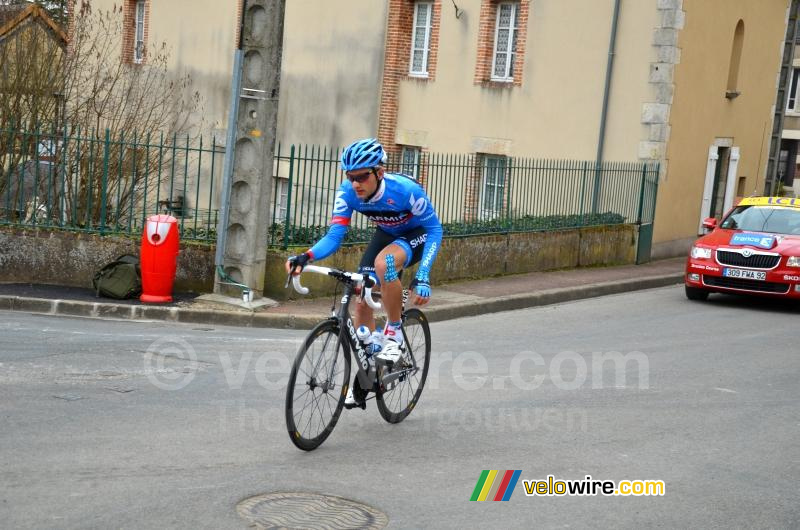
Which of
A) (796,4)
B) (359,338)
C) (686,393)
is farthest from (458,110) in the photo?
(359,338)

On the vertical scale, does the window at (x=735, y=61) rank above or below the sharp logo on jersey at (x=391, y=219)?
above

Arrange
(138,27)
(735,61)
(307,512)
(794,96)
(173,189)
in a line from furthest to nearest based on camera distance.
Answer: (794,96), (138,27), (735,61), (173,189), (307,512)

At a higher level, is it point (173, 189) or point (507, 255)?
point (173, 189)

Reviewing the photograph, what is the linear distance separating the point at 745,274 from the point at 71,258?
949 centimetres

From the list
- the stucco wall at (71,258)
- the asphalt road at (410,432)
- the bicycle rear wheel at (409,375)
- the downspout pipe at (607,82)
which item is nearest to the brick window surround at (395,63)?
the downspout pipe at (607,82)

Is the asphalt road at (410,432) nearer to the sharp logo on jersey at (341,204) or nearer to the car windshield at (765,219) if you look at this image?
the sharp logo on jersey at (341,204)

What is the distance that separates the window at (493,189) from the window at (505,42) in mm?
6300

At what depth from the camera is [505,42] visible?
77.3ft

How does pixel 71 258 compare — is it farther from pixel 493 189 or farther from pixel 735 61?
pixel 735 61

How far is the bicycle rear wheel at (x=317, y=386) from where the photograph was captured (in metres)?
6.41

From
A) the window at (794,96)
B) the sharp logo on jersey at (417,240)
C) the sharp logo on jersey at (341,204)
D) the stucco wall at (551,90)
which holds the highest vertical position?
the window at (794,96)

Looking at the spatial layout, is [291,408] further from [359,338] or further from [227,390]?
[227,390]

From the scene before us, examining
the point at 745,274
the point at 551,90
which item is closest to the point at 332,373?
the point at 745,274

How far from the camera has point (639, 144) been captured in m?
21.3
